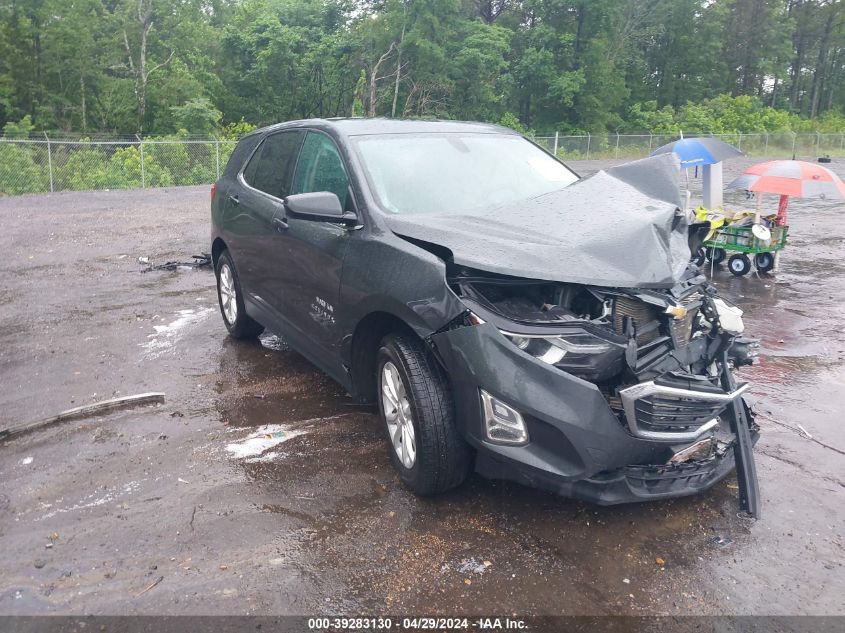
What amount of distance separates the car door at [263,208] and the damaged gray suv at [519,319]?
0.46 meters

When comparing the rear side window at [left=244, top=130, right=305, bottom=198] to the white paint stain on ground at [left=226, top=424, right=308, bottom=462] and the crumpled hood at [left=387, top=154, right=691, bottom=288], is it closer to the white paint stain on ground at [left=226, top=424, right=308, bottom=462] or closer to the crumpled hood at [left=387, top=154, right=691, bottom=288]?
the crumpled hood at [left=387, top=154, right=691, bottom=288]

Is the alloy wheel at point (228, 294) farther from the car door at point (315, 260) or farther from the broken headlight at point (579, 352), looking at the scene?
the broken headlight at point (579, 352)

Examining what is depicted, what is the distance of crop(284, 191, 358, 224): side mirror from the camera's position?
3.91 m

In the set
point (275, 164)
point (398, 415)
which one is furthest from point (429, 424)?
point (275, 164)

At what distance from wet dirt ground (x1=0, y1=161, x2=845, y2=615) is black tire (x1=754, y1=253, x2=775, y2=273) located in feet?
12.7

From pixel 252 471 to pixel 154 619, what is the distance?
1.28 meters

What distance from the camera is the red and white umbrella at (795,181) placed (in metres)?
8.59

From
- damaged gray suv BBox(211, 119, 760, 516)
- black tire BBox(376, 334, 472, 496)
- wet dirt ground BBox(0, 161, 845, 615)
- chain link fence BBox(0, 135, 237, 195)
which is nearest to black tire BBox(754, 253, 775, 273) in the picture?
wet dirt ground BBox(0, 161, 845, 615)

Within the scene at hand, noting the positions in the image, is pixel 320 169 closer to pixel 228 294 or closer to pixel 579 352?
pixel 228 294

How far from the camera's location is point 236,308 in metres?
6.21

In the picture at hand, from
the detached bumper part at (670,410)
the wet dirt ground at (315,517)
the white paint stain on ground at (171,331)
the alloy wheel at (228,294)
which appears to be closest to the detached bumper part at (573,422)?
the detached bumper part at (670,410)

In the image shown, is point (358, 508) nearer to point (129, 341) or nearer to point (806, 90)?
point (129, 341)

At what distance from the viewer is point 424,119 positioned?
5121 mm

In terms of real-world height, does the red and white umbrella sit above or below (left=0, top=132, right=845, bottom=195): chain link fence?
above
